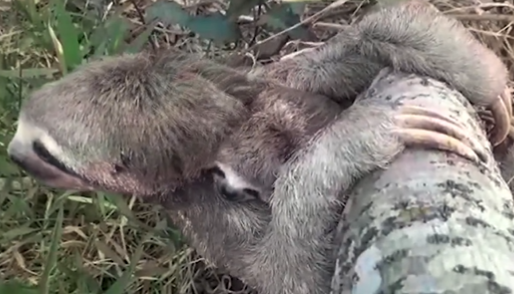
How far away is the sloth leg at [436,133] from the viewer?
0.93 metres

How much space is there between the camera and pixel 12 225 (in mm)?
1707

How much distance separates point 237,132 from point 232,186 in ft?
0.21

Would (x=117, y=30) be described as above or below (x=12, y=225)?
above

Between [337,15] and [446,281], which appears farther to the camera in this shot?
[337,15]

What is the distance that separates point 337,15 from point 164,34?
0.36m

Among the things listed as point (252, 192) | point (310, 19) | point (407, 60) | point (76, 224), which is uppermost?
point (407, 60)

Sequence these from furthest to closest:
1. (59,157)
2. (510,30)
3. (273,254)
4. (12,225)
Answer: (510,30)
(12,225)
(273,254)
(59,157)

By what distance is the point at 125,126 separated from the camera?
0.97 meters

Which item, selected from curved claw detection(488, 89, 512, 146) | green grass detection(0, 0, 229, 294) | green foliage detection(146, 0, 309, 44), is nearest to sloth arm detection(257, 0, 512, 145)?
curved claw detection(488, 89, 512, 146)

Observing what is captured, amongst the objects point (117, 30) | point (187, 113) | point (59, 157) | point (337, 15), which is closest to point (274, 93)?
point (187, 113)

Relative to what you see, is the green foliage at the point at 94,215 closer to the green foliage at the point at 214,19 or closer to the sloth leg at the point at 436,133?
the green foliage at the point at 214,19

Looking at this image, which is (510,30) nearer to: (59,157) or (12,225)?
(12,225)

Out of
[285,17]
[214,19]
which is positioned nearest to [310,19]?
[285,17]

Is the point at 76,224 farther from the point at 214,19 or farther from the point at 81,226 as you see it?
the point at 214,19
